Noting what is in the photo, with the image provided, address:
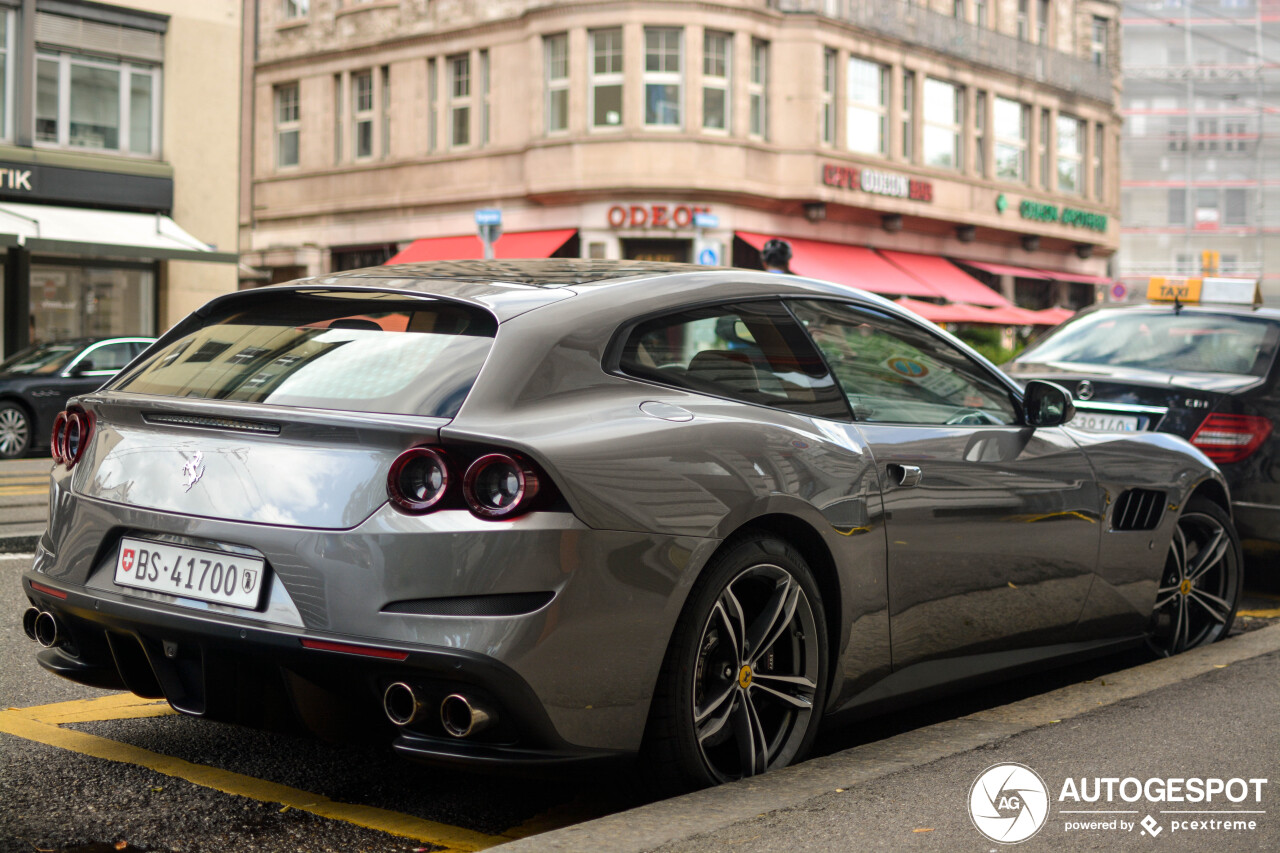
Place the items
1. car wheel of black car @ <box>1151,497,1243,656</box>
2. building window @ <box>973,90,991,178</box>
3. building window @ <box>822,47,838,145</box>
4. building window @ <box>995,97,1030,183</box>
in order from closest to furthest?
1. car wheel of black car @ <box>1151,497,1243,656</box>
2. building window @ <box>822,47,838,145</box>
3. building window @ <box>973,90,991,178</box>
4. building window @ <box>995,97,1030,183</box>

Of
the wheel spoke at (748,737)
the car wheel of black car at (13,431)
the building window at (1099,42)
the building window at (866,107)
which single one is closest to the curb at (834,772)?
the wheel spoke at (748,737)

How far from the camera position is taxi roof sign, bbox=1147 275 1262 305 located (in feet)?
26.9

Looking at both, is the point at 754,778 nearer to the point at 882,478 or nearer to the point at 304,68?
the point at 882,478

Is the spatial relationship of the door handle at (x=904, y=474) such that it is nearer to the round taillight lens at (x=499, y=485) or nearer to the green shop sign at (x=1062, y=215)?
the round taillight lens at (x=499, y=485)

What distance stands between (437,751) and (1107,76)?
43.0 metres

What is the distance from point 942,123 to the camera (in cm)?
3584

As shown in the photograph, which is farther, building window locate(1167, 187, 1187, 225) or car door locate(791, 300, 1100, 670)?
building window locate(1167, 187, 1187, 225)

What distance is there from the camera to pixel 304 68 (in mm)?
35594

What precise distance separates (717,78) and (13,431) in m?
17.8

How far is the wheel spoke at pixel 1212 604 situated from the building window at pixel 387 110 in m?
29.9

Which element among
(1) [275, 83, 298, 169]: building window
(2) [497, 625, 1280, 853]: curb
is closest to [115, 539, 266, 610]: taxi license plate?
(2) [497, 625, 1280, 853]: curb

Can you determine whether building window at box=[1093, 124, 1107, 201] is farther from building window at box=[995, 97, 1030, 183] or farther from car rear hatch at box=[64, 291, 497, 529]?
car rear hatch at box=[64, 291, 497, 529]

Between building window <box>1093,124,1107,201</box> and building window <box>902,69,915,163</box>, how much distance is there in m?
9.68

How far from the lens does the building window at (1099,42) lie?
42.1m
